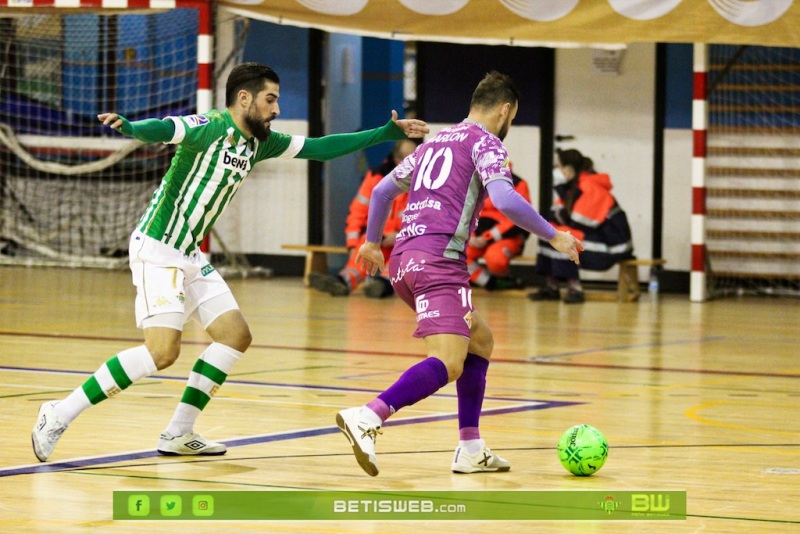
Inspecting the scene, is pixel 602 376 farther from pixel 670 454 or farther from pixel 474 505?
pixel 474 505

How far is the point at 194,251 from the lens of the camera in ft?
19.9

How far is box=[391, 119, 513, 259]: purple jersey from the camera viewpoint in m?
5.64

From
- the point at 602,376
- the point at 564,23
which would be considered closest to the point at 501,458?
the point at 602,376

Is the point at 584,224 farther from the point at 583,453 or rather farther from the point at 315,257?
the point at 583,453

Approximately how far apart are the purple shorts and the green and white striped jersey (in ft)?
2.99

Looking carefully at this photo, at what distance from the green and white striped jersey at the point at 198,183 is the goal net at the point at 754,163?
1010cm

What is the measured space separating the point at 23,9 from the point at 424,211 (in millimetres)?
10727

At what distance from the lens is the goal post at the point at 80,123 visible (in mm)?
16906

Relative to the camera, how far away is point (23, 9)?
50.0 feet

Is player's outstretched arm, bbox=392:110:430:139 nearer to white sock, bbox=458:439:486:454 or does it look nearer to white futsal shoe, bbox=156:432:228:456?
white sock, bbox=458:439:486:454

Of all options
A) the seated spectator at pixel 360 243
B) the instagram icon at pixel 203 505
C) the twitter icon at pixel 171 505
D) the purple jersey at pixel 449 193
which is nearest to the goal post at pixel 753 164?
the seated spectator at pixel 360 243

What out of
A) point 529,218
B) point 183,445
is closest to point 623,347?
point 183,445

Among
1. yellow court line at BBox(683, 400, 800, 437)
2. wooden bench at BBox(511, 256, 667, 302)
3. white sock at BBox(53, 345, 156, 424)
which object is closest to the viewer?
white sock at BBox(53, 345, 156, 424)

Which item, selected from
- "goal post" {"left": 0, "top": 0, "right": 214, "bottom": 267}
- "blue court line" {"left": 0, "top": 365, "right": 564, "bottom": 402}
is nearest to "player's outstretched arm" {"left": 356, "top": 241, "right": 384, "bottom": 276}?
"blue court line" {"left": 0, "top": 365, "right": 564, "bottom": 402}
